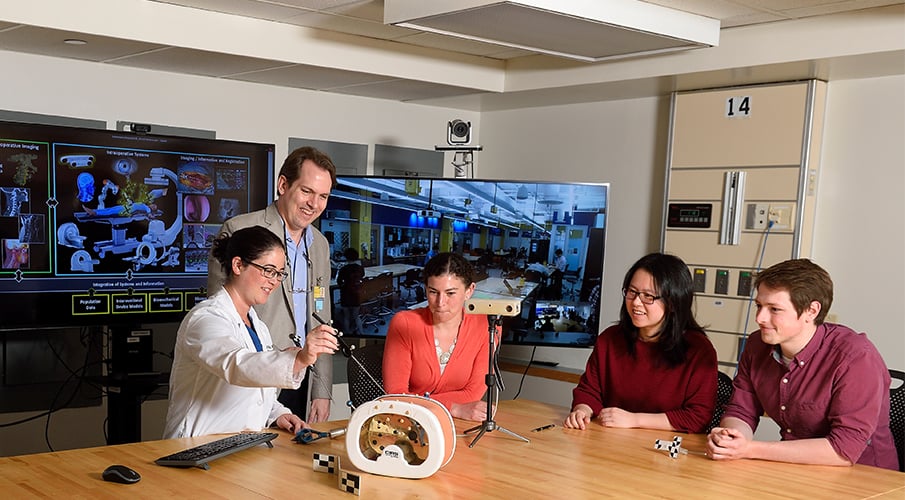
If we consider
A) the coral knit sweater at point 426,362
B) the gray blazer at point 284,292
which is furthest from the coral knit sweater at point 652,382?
the gray blazer at point 284,292

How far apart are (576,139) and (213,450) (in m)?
3.88

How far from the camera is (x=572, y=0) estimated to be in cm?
377

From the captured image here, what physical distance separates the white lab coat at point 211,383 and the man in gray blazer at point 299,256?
493 millimetres

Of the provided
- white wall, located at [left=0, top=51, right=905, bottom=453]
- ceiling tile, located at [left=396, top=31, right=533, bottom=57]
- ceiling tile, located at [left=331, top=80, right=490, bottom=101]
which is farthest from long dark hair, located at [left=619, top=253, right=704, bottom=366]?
ceiling tile, located at [left=331, top=80, right=490, bottom=101]

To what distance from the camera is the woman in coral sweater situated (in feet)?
10.8

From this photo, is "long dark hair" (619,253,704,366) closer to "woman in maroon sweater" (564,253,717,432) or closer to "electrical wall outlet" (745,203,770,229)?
"woman in maroon sweater" (564,253,717,432)

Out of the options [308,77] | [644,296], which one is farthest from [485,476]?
[308,77]

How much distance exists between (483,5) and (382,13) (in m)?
0.72

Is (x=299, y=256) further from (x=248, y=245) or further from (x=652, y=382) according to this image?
(x=652, y=382)

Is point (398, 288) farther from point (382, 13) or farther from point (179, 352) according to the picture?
point (179, 352)

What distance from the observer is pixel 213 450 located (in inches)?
91.3

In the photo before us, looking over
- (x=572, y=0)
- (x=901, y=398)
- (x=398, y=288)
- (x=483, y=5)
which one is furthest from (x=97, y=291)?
(x=901, y=398)

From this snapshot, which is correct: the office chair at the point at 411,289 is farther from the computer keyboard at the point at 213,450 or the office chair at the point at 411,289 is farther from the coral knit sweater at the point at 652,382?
the computer keyboard at the point at 213,450

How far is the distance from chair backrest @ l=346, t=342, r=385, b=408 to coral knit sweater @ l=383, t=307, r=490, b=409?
0.24 m
